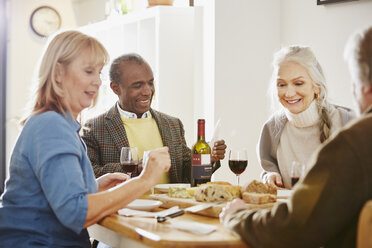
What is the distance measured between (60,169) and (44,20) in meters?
4.97

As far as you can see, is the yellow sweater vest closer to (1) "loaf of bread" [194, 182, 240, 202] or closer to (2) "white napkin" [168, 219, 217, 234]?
(1) "loaf of bread" [194, 182, 240, 202]

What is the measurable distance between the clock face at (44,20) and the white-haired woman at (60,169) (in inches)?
178

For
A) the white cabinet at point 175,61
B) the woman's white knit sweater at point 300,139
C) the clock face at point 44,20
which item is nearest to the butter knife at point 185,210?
the woman's white knit sweater at point 300,139

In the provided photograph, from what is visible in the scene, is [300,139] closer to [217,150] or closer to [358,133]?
[217,150]

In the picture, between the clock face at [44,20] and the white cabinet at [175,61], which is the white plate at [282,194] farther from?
the clock face at [44,20]

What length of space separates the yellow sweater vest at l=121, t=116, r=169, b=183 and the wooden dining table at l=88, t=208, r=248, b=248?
912 mm

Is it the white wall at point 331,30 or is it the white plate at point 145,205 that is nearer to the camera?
the white plate at point 145,205

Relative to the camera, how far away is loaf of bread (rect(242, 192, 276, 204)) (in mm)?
1631

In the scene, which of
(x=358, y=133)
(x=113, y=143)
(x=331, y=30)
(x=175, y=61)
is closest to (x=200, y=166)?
(x=113, y=143)

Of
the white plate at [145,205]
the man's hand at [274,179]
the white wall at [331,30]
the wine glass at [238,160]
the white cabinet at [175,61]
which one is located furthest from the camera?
the white cabinet at [175,61]

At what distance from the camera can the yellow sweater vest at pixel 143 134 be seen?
2.58 m

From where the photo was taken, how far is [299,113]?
2.45 meters

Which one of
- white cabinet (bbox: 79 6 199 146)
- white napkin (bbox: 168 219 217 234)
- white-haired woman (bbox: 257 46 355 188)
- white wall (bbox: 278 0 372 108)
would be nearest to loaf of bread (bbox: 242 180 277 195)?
white napkin (bbox: 168 219 217 234)

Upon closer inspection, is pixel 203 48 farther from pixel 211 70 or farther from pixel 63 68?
pixel 63 68
